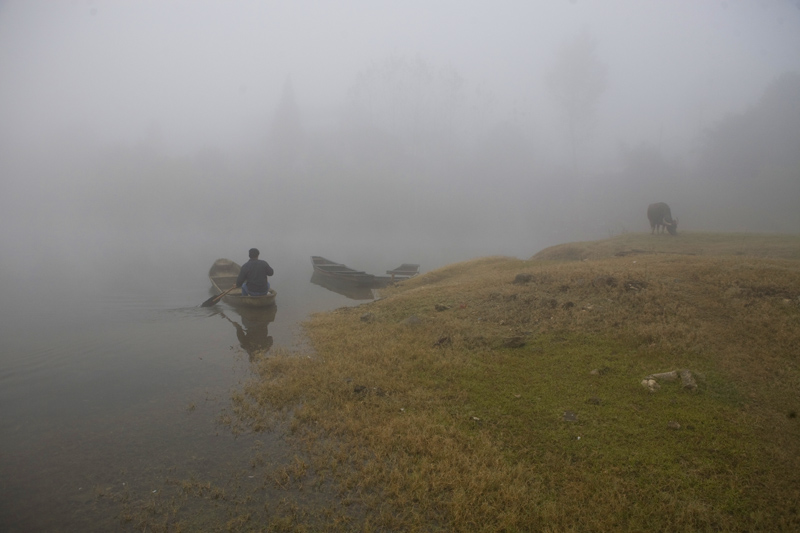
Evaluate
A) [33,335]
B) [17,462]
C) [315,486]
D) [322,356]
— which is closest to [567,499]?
[315,486]

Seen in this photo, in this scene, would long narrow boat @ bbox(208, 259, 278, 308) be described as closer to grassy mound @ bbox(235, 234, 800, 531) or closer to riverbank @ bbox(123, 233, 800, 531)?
grassy mound @ bbox(235, 234, 800, 531)

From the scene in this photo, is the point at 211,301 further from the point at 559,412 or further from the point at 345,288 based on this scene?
the point at 559,412

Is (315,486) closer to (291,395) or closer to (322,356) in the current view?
(291,395)

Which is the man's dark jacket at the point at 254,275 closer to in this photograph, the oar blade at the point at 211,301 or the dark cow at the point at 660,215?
the oar blade at the point at 211,301

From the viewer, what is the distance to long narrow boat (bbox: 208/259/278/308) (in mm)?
16047

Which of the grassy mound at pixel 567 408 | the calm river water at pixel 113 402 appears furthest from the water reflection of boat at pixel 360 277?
the grassy mound at pixel 567 408

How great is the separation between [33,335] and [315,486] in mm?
14448

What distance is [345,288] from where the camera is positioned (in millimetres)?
23969

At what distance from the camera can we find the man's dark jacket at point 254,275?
15719 millimetres

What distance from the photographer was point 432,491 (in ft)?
16.2

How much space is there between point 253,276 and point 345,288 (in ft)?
28.3

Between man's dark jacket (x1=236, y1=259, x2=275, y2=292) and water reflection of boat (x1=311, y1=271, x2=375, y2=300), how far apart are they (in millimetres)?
6221

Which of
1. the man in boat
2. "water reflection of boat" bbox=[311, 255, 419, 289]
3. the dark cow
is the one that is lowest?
"water reflection of boat" bbox=[311, 255, 419, 289]

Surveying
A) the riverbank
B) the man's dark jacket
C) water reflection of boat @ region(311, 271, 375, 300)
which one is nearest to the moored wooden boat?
water reflection of boat @ region(311, 271, 375, 300)
